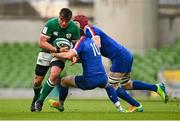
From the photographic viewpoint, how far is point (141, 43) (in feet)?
120

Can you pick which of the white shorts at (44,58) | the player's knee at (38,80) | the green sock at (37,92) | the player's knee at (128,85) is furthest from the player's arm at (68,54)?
the player's knee at (128,85)

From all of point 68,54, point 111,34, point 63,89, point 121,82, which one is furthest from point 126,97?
point 111,34

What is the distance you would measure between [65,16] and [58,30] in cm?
48

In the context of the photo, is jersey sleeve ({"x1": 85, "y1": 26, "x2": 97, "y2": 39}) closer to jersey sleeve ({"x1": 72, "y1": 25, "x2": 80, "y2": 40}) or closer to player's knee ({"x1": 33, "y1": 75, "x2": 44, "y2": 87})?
jersey sleeve ({"x1": 72, "y1": 25, "x2": 80, "y2": 40})

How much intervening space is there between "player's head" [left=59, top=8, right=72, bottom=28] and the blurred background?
15.0m

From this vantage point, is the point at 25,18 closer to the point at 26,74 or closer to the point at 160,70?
the point at 26,74

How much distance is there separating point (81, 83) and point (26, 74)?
18873mm

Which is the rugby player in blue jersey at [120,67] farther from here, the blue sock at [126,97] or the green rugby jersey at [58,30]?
the green rugby jersey at [58,30]

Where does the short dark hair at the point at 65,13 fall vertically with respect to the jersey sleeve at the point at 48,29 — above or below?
above

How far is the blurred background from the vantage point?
108ft

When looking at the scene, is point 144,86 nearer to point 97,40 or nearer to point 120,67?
point 120,67

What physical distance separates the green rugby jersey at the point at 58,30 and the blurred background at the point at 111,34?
1469 cm

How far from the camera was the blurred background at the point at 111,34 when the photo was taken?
33.0 meters

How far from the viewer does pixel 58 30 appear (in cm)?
1588
